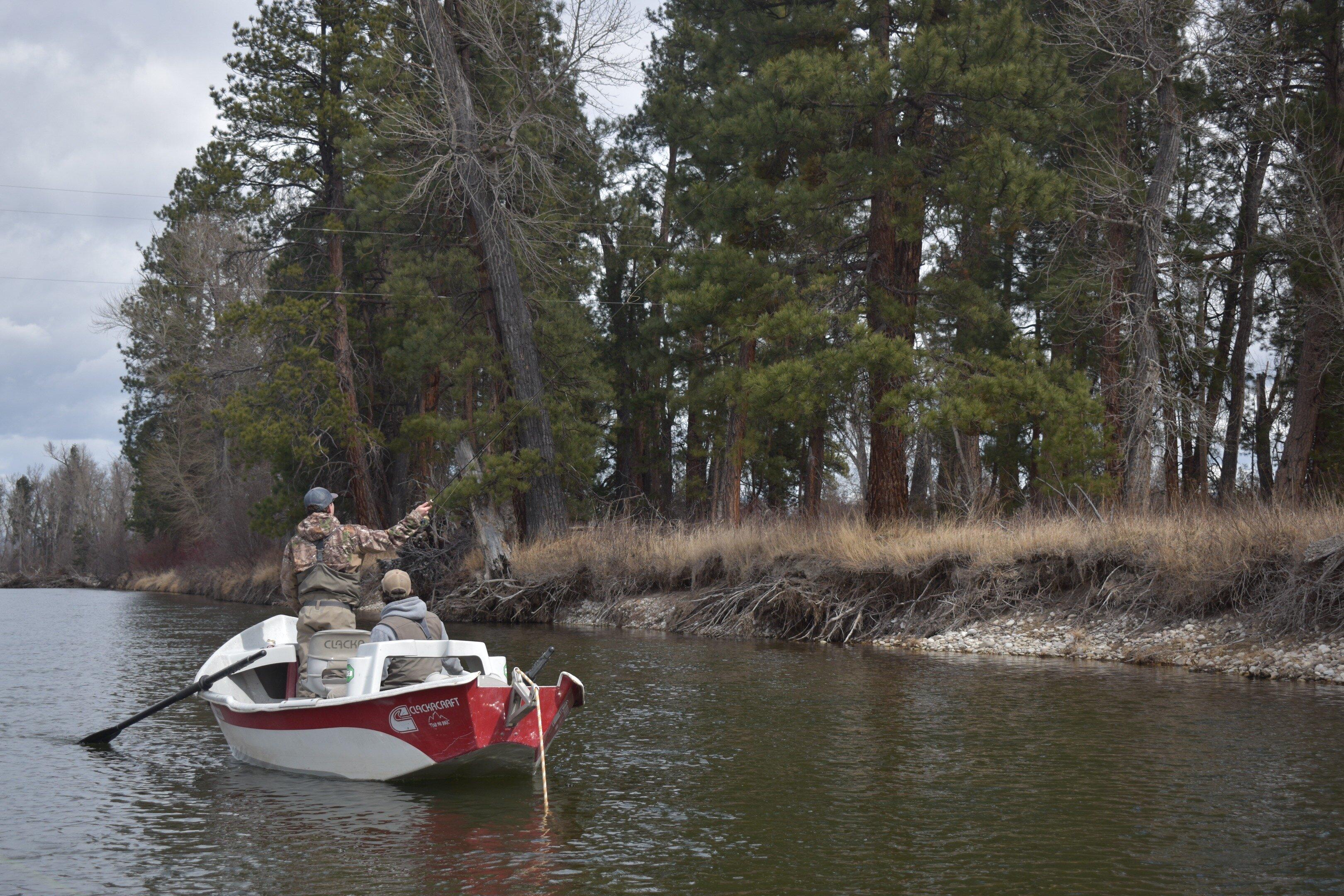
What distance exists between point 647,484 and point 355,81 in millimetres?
Result: 15989

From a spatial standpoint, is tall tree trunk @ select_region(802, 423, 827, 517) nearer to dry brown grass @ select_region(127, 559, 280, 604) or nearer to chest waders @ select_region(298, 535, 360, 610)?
dry brown grass @ select_region(127, 559, 280, 604)

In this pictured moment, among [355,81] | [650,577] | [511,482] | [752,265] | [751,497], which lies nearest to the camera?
[752,265]

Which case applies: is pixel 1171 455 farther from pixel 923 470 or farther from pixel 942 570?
pixel 923 470

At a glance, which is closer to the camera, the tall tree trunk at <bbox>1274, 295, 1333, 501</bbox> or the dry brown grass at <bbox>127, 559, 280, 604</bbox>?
the tall tree trunk at <bbox>1274, 295, 1333, 501</bbox>

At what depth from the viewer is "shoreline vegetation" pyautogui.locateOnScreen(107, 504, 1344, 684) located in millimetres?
14789

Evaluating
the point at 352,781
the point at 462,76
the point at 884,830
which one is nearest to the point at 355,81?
the point at 462,76

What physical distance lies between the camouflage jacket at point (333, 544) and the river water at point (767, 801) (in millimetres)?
1807

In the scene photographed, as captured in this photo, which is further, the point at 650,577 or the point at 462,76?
the point at 462,76

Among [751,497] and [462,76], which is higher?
[462,76]

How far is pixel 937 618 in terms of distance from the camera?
60.6 ft

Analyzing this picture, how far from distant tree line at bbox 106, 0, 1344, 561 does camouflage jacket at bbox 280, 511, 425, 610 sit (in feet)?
32.2

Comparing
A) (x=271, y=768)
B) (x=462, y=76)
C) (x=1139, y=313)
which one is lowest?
(x=271, y=768)

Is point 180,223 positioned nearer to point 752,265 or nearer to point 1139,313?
point 752,265

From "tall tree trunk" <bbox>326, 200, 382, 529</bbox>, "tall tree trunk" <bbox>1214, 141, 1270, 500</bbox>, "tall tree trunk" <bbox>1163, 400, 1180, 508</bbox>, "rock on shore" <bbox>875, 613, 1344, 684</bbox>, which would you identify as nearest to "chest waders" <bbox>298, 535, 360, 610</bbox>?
"rock on shore" <bbox>875, 613, 1344, 684</bbox>
